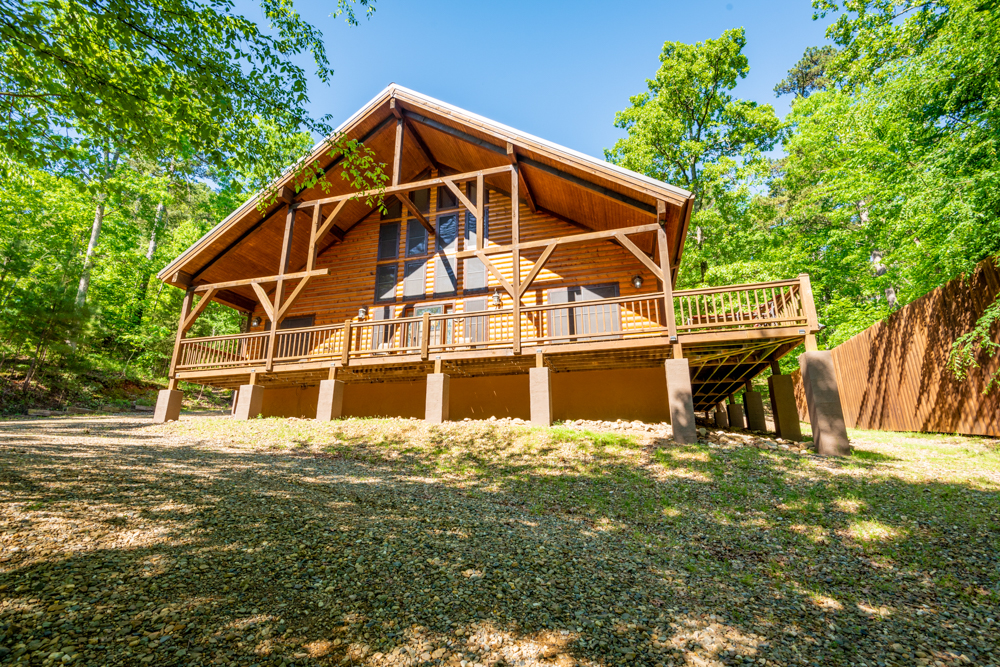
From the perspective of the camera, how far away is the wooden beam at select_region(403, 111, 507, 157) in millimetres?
13132

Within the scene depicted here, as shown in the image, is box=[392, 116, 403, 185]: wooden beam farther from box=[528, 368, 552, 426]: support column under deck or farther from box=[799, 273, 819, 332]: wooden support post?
box=[799, 273, 819, 332]: wooden support post

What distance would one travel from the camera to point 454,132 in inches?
540

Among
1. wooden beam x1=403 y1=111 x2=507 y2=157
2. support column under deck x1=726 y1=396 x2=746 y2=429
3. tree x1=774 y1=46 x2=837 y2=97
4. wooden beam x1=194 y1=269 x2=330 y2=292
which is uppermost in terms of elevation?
tree x1=774 y1=46 x2=837 y2=97

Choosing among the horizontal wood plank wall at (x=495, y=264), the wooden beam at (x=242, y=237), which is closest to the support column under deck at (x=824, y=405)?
the horizontal wood plank wall at (x=495, y=264)

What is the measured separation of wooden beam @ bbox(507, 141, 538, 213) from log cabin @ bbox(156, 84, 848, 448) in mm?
49

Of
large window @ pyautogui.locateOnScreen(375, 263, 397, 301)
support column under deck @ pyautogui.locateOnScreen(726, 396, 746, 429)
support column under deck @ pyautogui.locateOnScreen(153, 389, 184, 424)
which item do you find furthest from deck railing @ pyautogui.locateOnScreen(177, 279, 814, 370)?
support column under deck @ pyautogui.locateOnScreen(726, 396, 746, 429)

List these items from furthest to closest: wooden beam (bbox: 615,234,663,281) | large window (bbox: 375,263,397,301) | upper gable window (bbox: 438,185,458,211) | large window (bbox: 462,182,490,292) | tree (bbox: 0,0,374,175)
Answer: upper gable window (bbox: 438,185,458,211)
large window (bbox: 375,263,397,301)
large window (bbox: 462,182,490,292)
wooden beam (bbox: 615,234,663,281)
tree (bbox: 0,0,374,175)

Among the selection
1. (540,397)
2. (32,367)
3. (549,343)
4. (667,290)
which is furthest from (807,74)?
(32,367)

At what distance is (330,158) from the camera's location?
46.7 ft

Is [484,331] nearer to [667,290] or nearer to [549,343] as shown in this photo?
[549,343]

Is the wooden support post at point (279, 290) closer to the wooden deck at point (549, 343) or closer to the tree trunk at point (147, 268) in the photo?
the wooden deck at point (549, 343)

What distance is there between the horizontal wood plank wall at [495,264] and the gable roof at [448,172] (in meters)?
0.64

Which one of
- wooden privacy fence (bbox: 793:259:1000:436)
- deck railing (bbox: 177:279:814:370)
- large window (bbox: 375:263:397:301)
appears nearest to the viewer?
wooden privacy fence (bbox: 793:259:1000:436)

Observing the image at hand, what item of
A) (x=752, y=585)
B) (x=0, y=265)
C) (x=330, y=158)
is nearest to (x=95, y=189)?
(x=330, y=158)
